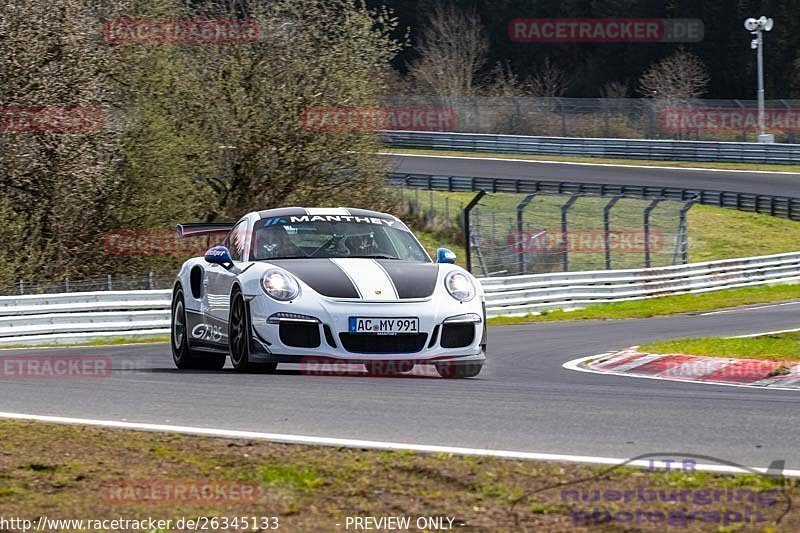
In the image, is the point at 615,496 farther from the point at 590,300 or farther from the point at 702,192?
the point at 702,192

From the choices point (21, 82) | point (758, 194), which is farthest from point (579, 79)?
point (21, 82)

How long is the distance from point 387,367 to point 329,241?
4.39 ft

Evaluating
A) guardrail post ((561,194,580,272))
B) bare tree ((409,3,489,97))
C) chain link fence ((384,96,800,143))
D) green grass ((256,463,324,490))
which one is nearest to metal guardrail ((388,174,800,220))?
chain link fence ((384,96,800,143))

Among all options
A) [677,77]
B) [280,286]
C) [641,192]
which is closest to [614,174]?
[641,192]

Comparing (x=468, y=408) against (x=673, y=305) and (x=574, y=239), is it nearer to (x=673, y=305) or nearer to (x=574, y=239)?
(x=673, y=305)

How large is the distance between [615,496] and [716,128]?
5601cm

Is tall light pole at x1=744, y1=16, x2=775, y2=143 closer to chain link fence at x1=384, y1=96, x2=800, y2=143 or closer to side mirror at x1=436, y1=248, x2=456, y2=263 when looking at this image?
chain link fence at x1=384, y1=96, x2=800, y2=143

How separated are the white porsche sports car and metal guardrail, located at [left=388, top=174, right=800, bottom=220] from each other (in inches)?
1260

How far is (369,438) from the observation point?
253 inches

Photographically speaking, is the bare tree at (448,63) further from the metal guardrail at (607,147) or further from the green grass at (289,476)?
the green grass at (289,476)

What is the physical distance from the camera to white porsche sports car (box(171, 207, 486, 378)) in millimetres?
9211

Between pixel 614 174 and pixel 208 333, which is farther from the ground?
pixel 208 333

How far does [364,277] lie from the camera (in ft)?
31.1

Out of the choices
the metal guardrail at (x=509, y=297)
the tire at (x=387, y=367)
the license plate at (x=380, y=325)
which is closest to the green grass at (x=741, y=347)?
the tire at (x=387, y=367)
